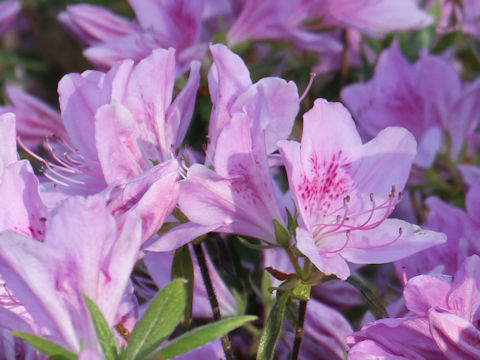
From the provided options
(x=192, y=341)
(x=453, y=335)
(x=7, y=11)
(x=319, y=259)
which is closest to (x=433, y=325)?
(x=453, y=335)

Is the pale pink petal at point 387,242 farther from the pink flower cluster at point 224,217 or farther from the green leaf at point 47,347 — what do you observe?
the green leaf at point 47,347

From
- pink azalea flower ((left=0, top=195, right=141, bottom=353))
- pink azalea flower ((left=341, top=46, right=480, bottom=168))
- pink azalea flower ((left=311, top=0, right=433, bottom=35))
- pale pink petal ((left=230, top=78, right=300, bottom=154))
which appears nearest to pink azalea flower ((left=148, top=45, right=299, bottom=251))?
pale pink petal ((left=230, top=78, right=300, bottom=154))

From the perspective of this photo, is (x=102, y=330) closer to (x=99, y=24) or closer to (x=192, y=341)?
(x=192, y=341)

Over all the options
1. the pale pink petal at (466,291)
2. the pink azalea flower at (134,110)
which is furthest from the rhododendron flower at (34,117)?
the pale pink petal at (466,291)

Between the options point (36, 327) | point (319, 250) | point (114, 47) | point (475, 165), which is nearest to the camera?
point (36, 327)

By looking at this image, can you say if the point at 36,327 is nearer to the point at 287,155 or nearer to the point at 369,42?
the point at 287,155

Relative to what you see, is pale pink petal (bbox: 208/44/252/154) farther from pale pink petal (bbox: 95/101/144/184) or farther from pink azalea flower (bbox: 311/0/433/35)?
pink azalea flower (bbox: 311/0/433/35)

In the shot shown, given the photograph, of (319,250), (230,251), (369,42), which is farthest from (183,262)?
(369,42)

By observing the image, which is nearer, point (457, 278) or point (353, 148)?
point (457, 278)
